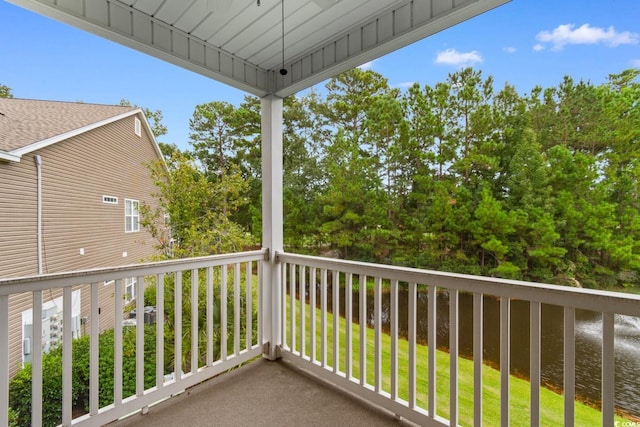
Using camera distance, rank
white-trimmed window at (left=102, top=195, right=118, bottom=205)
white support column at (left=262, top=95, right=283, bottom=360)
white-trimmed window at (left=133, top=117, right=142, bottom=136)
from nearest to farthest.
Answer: white-trimmed window at (left=102, top=195, right=118, bottom=205) < white-trimmed window at (left=133, top=117, right=142, bottom=136) < white support column at (left=262, top=95, right=283, bottom=360)

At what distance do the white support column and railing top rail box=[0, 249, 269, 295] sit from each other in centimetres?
45

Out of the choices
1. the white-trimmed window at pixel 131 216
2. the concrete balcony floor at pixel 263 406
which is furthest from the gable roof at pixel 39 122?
the concrete balcony floor at pixel 263 406

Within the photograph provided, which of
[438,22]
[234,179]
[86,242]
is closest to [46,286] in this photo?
[86,242]

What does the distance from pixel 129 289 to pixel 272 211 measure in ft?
4.25

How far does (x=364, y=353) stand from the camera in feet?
7.45

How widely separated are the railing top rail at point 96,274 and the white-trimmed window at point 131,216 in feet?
1.72

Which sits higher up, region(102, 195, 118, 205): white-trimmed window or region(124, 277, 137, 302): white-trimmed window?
region(102, 195, 118, 205): white-trimmed window

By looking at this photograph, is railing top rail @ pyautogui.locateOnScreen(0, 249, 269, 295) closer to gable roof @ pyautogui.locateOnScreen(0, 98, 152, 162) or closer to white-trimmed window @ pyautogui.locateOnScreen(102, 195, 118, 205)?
white-trimmed window @ pyautogui.locateOnScreen(102, 195, 118, 205)

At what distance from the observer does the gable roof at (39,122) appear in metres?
1.82

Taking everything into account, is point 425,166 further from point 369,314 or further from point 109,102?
point 109,102

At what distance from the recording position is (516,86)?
204cm

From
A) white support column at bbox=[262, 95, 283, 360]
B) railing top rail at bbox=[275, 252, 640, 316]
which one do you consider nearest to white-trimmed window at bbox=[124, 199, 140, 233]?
white support column at bbox=[262, 95, 283, 360]

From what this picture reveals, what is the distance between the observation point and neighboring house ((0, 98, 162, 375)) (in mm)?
1773

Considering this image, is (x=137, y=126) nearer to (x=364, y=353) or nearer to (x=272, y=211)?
(x=272, y=211)
